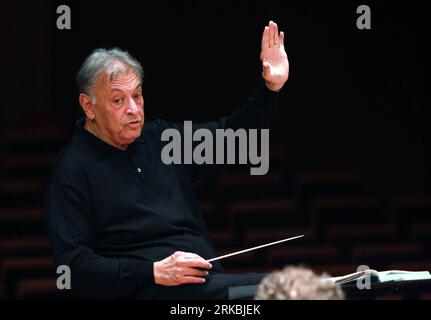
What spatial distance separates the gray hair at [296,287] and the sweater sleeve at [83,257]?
0.67 m

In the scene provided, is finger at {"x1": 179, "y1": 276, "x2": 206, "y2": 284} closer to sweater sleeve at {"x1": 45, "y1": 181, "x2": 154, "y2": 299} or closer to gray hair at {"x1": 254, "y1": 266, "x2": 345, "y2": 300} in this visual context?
sweater sleeve at {"x1": 45, "y1": 181, "x2": 154, "y2": 299}

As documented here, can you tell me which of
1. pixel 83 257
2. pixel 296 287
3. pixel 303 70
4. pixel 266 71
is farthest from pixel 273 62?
pixel 303 70

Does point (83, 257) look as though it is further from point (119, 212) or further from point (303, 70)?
point (303, 70)

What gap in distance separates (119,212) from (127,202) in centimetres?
3

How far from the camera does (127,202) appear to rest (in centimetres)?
220

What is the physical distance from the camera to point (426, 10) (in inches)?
159

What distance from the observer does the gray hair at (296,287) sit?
1.45 m

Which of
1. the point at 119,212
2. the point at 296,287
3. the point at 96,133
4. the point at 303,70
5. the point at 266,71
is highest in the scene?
the point at 303,70

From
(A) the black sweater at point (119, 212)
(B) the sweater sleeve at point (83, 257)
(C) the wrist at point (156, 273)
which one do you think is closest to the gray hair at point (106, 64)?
(A) the black sweater at point (119, 212)

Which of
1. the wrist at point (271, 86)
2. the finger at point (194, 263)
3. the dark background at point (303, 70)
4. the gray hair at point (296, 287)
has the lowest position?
the gray hair at point (296, 287)

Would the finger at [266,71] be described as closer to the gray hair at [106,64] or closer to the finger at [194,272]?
the gray hair at [106,64]

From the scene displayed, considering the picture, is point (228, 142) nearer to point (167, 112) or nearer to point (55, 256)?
point (55, 256)
